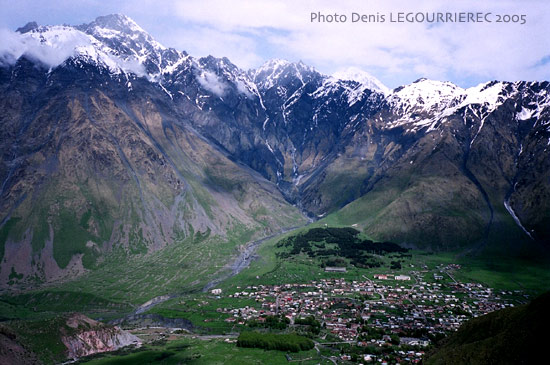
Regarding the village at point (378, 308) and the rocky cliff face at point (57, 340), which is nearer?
the rocky cliff face at point (57, 340)

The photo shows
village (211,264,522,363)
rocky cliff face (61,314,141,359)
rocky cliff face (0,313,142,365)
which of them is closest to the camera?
rocky cliff face (0,313,142,365)

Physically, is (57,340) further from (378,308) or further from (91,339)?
(378,308)

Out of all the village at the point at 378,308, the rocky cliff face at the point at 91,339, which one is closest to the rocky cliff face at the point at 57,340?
the rocky cliff face at the point at 91,339

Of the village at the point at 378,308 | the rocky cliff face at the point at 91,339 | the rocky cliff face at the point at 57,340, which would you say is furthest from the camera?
the village at the point at 378,308

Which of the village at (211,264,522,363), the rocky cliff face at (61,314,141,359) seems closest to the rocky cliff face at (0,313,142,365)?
the rocky cliff face at (61,314,141,359)

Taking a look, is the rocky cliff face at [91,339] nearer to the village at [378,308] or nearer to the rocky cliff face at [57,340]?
the rocky cliff face at [57,340]

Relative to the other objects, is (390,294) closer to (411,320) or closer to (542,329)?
(411,320)

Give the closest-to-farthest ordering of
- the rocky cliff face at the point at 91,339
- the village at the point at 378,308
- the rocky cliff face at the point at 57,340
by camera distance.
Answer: the rocky cliff face at the point at 57,340 < the rocky cliff face at the point at 91,339 < the village at the point at 378,308

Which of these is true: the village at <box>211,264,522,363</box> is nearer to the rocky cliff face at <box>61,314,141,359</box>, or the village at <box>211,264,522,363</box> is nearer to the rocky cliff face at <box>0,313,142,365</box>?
the rocky cliff face at <box>61,314,141,359</box>

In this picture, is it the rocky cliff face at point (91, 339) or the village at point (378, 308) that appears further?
the village at point (378, 308)
